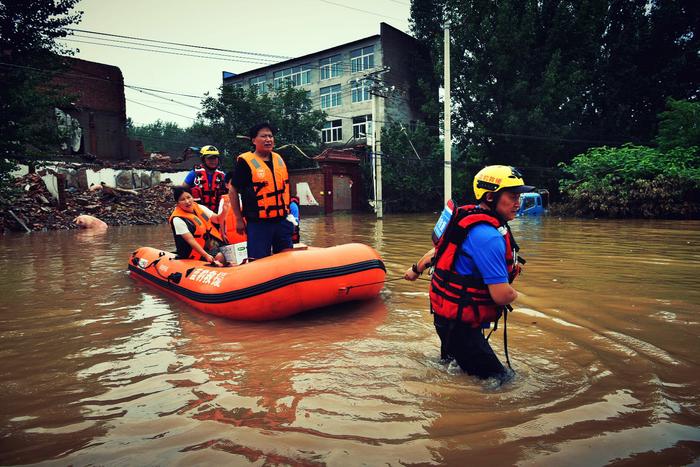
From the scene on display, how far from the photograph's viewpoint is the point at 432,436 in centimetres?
229

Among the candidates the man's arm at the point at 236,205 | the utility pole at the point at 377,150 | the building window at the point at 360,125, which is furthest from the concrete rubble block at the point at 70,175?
the man's arm at the point at 236,205

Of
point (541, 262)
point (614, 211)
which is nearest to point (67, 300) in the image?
point (541, 262)

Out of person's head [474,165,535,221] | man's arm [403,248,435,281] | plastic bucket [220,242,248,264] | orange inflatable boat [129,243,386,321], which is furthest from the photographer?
plastic bucket [220,242,248,264]

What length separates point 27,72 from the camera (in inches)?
583

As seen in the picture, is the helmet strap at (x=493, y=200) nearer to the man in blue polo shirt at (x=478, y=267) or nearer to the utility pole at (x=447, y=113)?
the man in blue polo shirt at (x=478, y=267)

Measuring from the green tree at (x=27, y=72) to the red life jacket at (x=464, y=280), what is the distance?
16.2 m

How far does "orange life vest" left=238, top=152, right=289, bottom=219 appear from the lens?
14.8 ft

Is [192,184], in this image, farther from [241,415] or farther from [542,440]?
[542,440]

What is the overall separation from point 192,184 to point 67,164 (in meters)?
19.3

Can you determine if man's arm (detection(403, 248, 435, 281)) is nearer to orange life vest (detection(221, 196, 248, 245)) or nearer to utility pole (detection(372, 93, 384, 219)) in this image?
orange life vest (detection(221, 196, 248, 245))

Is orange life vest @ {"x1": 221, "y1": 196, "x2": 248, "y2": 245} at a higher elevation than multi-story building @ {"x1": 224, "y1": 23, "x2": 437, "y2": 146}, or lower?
lower

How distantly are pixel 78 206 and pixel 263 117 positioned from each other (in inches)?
565

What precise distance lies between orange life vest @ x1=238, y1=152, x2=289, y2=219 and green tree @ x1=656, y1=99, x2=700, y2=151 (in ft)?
62.7

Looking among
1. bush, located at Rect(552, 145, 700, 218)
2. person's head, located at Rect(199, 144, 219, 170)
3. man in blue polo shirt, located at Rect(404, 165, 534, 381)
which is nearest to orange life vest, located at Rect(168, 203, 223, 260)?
person's head, located at Rect(199, 144, 219, 170)
